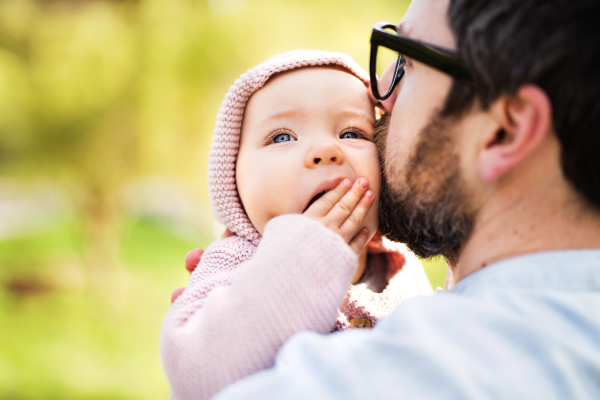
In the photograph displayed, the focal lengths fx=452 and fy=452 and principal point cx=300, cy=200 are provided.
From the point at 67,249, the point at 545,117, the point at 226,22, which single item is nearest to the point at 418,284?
the point at 545,117

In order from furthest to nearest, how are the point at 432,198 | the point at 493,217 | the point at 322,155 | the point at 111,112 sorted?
the point at 111,112, the point at 322,155, the point at 432,198, the point at 493,217

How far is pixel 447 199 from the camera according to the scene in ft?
4.18

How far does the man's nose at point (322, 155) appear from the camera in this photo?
57.5 inches

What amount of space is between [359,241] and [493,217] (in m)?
0.43

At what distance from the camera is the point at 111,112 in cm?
539

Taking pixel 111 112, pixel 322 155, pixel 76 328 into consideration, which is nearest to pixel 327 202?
pixel 322 155

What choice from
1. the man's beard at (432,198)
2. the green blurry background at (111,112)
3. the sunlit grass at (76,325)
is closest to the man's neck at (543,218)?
the man's beard at (432,198)

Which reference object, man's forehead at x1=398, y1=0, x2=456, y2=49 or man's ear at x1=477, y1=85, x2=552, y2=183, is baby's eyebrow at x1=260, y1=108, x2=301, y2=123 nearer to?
man's forehead at x1=398, y1=0, x2=456, y2=49

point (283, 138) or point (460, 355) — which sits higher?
point (283, 138)

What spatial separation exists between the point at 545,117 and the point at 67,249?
8893 millimetres

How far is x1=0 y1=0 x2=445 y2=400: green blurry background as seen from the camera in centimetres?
490

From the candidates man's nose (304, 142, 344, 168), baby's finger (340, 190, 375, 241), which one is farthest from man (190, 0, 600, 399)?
man's nose (304, 142, 344, 168)

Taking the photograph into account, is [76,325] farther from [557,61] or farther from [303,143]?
[557,61]

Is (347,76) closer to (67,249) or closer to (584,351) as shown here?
(584,351)
